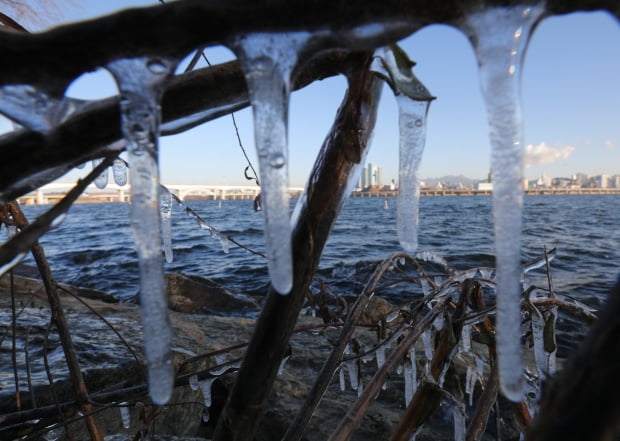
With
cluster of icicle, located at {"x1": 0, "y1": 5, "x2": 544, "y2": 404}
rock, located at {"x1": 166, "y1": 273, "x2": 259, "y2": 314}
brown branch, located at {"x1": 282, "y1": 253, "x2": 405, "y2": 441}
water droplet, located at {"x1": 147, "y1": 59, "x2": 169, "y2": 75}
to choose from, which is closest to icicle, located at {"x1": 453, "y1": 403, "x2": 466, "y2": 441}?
brown branch, located at {"x1": 282, "y1": 253, "x2": 405, "y2": 441}

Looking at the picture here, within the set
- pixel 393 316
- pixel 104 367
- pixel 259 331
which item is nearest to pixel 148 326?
pixel 259 331

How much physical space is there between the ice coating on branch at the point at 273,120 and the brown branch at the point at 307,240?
0.19 m

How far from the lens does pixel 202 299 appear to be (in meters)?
9.27

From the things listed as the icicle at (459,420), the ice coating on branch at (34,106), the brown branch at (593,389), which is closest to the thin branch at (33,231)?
the ice coating on branch at (34,106)

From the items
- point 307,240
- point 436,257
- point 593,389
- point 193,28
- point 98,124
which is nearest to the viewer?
point 593,389

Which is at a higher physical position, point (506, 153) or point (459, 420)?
point (506, 153)

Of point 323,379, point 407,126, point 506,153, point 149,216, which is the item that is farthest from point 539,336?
point 149,216

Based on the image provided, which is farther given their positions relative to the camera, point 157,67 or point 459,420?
point 459,420

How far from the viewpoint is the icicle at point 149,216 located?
0.51m

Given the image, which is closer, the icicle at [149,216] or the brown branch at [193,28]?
the brown branch at [193,28]

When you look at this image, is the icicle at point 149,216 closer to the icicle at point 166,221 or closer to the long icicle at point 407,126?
the long icicle at point 407,126

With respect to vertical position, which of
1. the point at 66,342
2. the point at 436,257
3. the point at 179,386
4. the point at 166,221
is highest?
the point at 166,221

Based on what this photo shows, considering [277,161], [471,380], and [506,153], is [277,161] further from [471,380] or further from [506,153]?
[471,380]

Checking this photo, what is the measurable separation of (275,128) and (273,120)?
12 millimetres
